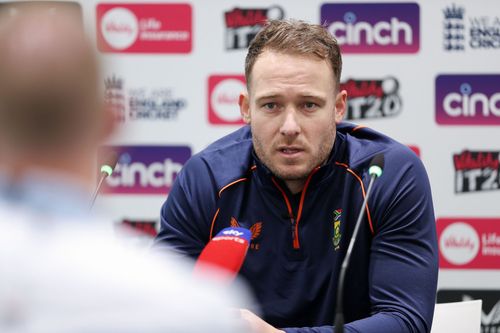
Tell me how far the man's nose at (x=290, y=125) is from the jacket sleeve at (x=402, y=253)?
0.26 m

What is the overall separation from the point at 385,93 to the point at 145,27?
3.55 ft

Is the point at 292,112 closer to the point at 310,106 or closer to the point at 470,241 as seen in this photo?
the point at 310,106

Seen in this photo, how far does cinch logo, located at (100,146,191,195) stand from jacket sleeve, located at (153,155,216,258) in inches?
49.3

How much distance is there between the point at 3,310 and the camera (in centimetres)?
74

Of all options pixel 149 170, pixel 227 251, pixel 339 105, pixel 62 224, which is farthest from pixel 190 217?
pixel 62 224

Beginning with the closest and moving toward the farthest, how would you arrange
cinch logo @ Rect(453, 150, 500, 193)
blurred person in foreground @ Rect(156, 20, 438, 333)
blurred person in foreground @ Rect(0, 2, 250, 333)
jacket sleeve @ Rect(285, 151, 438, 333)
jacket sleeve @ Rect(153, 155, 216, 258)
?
blurred person in foreground @ Rect(0, 2, 250, 333) < jacket sleeve @ Rect(285, 151, 438, 333) < blurred person in foreground @ Rect(156, 20, 438, 333) < jacket sleeve @ Rect(153, 155, 216, 258) < cinch logo @ Rect(453, 150, 500, 193)

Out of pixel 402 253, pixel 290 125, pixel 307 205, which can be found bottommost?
pixel 402 253

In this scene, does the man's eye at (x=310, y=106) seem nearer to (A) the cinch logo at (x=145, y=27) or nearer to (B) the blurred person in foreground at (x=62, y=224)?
(B) the blurred person in foreground at (x=62, y=224)

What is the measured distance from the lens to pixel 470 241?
3471 millimetres

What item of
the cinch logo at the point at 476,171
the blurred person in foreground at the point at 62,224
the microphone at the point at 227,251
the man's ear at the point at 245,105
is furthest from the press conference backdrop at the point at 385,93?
the blurred person in foreground at the point at 62,224

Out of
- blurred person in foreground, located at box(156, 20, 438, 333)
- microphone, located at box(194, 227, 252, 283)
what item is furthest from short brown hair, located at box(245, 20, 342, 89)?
microphone, located at box(194, 227, 252, 283)

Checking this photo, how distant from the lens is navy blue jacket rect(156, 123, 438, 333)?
202 centimetres

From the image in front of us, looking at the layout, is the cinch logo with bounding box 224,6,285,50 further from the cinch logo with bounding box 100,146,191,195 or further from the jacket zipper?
the jacket zipper

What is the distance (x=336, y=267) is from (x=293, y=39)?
24.0 inches
